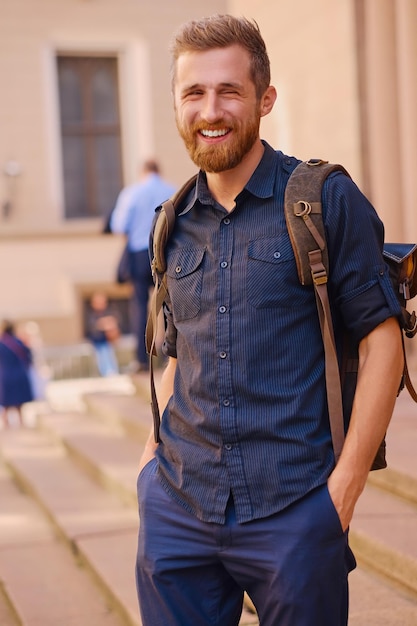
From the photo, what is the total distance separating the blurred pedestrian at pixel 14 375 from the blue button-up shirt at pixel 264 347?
896 cm

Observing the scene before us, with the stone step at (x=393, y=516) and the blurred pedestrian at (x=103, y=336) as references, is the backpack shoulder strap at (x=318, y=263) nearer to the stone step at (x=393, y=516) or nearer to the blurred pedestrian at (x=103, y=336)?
the stone step at (x=393, y=516)

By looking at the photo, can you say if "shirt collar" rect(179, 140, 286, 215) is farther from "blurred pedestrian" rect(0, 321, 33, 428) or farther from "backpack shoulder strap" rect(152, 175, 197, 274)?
"blurred pedestrian" rect(0, 321, 33, 428)

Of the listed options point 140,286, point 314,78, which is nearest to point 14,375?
point 140,286

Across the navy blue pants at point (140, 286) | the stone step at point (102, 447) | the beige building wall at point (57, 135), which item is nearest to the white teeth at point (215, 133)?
the stone step at point (102, 447)

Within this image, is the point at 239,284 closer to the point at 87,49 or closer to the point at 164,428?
the point at 164,428

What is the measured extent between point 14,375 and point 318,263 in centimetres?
942

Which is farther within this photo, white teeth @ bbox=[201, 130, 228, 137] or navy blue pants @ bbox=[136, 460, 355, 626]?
white teeth @ bbox=[201, 130, 228, 137]

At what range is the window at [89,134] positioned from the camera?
17016 millimetres

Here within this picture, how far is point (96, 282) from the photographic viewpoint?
16.7 metres

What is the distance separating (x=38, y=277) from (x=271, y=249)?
1478cm

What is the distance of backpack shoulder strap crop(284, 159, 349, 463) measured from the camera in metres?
1.91

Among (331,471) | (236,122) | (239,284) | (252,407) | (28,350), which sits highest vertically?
(236,122)

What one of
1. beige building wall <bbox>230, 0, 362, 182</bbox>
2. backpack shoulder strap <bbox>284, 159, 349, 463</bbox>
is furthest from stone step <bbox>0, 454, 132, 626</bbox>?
beige building wall <bbox>230, 0, 362, 182</bbox>

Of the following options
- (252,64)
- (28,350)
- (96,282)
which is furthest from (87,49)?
(252,64)
